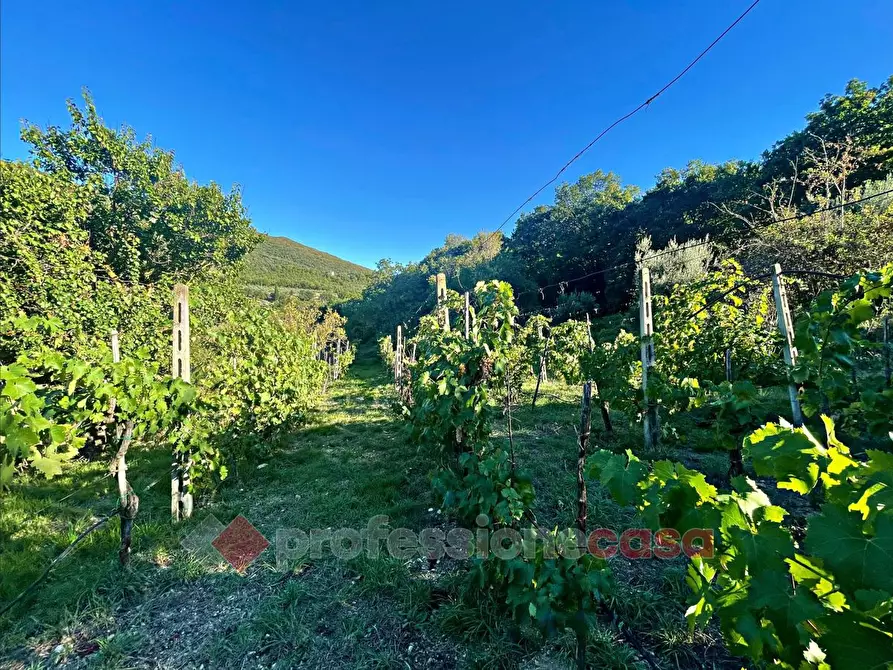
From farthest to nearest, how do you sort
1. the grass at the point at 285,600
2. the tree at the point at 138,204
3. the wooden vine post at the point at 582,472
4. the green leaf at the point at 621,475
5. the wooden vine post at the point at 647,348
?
the tree at the point at 138,204, the wooden vine post at the point at 647,348, the grass at the point at 285,600, the wooden vine post at the point at 582,472, the green leaf at the point at 621,475

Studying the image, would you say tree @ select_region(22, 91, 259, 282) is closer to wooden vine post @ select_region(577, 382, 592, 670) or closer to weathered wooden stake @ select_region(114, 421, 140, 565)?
weathered wooden stake @ select_region(114, 421, 140, 565)

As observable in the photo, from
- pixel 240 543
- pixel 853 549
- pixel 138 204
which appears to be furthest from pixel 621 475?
pixel 138 204

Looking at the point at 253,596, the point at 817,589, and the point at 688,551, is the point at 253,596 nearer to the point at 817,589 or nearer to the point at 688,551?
the point at 688,551

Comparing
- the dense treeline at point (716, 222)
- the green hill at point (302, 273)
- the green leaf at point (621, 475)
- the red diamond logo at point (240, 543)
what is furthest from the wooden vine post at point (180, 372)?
the green hill at point (302, 273)

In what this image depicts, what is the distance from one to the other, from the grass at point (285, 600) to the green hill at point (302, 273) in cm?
3110

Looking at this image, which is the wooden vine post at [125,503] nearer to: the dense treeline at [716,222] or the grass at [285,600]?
the grass at [285,600]

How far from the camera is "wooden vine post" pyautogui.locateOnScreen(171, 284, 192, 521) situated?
121 inches

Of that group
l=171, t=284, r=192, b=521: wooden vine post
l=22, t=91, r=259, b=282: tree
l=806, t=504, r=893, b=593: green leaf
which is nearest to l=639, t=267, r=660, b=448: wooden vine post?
l=806, t=504, r=893, b=593: green leaf

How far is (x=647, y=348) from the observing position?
13.5ft

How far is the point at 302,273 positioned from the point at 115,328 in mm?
46336

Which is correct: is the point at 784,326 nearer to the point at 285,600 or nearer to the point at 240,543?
the point at 285,600

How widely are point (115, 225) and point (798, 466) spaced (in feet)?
36.4

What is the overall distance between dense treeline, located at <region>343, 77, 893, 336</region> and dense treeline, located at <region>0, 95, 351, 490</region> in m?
3.16

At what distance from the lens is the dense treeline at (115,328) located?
7.20 feet
